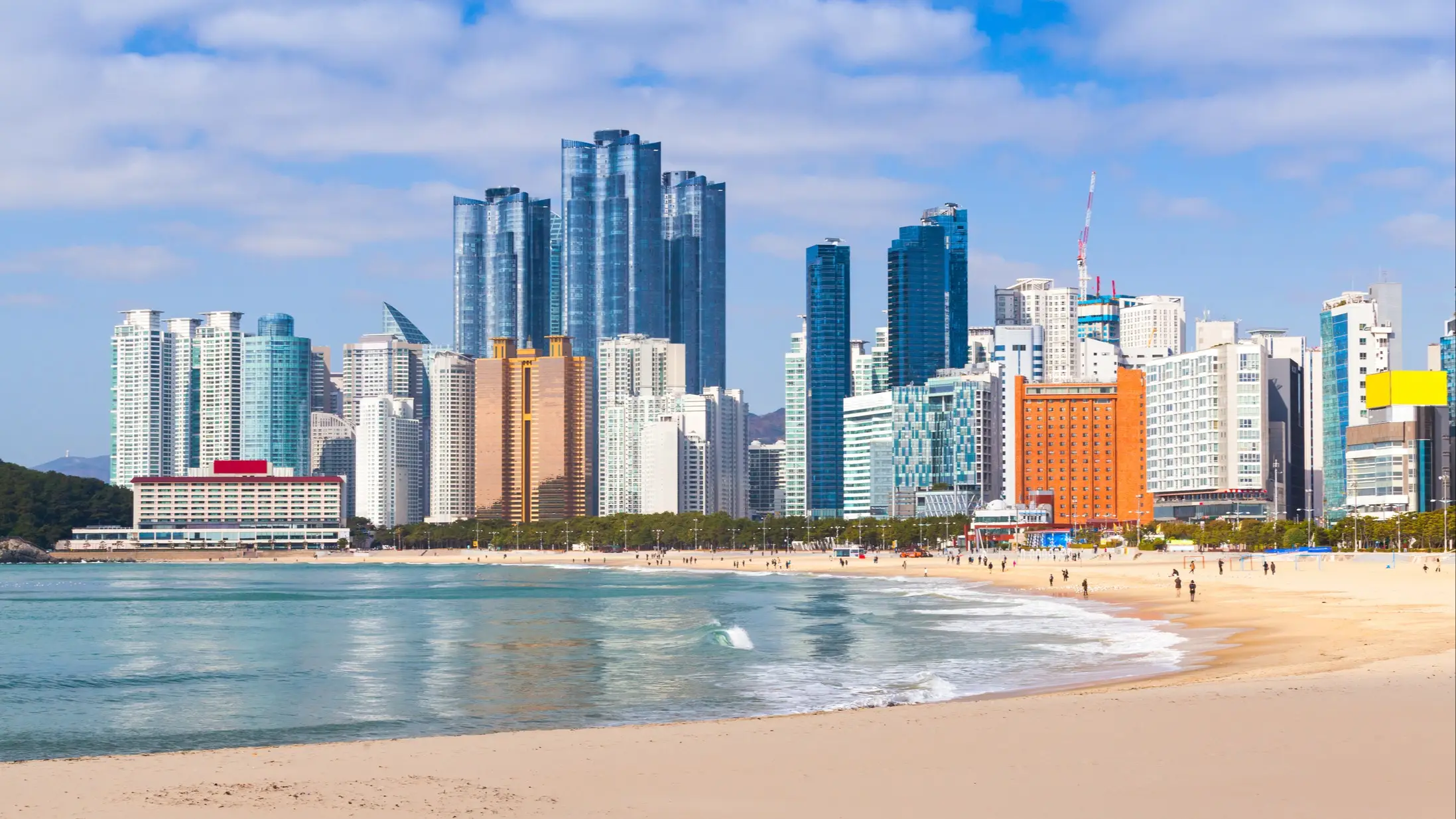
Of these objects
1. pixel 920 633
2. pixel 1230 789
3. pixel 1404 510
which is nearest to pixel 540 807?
pixel 1230 789

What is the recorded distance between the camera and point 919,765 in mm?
23750

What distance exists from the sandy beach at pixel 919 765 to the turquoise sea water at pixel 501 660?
16.2 feet

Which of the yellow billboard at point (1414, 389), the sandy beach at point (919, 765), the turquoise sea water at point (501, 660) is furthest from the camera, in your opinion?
the yellow billboard at point (1414, 389)

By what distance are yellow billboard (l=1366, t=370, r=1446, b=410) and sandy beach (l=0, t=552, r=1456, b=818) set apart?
171m

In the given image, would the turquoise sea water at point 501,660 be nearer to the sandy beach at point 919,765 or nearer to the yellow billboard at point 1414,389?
the sandy beach at point 919,765

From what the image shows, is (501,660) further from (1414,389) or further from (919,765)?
(1414,389)

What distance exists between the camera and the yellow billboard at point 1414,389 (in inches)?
7603

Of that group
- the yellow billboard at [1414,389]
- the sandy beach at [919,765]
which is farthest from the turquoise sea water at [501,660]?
the yellow billboard at [1414,389]

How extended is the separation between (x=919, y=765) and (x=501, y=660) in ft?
96.8

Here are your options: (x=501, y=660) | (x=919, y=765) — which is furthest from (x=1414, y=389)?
(x=919, y=765)

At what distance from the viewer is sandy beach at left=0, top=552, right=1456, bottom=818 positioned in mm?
20406

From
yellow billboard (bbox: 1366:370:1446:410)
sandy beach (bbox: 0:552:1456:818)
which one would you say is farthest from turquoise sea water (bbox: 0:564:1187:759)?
yellow billboard (bbox: 1366:370:1446:410)

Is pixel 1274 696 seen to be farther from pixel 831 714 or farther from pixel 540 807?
pixel 540 807

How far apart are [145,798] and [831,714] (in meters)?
14.8
